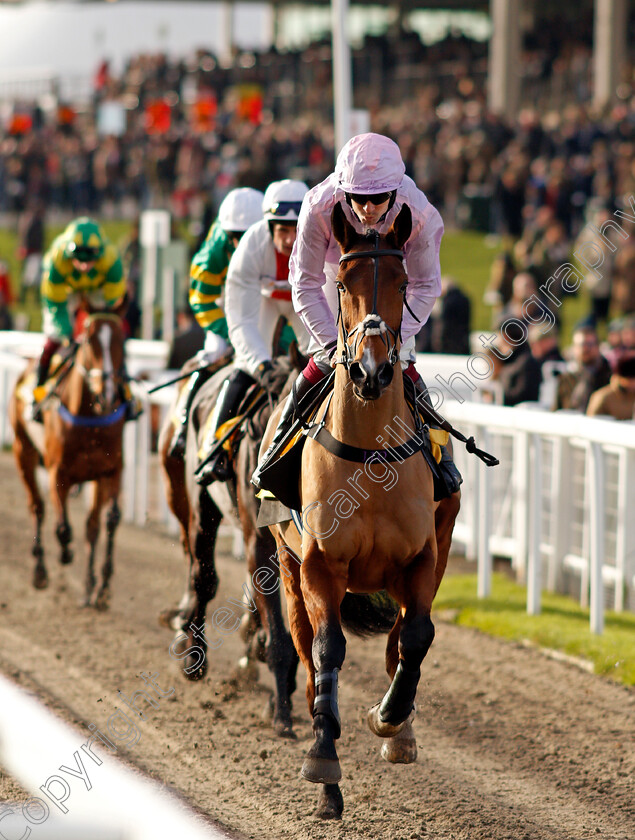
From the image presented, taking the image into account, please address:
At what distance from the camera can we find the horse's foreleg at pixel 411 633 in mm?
3441

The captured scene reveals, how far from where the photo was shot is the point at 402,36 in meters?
27.7

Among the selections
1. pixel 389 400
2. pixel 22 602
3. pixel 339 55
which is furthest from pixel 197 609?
pixel 339 55

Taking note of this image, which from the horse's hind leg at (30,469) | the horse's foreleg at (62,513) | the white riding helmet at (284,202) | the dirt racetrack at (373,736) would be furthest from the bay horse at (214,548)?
the horse's hind leg at (30,469)

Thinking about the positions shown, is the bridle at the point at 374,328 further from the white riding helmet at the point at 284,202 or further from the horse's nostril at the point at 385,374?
the white riding helmet at the point at 284,202

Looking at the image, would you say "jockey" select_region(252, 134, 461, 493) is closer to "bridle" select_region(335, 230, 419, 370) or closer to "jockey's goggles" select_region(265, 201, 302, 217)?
"bridle" select_region(335, 230, 419, 370)

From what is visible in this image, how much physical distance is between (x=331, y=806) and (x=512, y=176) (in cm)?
1429

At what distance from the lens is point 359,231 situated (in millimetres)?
3510

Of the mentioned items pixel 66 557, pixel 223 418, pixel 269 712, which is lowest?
pixel 66 557

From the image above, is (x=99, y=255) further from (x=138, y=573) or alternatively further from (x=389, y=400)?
(x=389, y=400)

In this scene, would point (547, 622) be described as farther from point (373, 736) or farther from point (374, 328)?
point (374, 328)

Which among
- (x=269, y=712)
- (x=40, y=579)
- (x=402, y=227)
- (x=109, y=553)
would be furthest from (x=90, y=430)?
(x=402, y=227)

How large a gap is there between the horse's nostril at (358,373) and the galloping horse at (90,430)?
3.85 m

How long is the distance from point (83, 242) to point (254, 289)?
232 cm

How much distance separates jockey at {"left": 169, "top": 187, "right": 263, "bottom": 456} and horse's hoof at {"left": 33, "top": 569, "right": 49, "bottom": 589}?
1.65 metres
